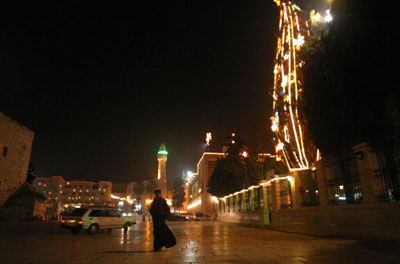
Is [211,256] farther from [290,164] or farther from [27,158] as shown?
[27,158]

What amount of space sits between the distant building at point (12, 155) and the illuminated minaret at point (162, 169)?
76.1 m

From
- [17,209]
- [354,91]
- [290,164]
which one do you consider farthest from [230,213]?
[354,91]

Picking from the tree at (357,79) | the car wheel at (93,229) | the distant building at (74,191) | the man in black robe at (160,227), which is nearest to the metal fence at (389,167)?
the tree at (357,79)

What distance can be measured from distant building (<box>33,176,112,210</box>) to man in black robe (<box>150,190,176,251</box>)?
126770 mm

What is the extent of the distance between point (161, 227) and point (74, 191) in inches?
5261

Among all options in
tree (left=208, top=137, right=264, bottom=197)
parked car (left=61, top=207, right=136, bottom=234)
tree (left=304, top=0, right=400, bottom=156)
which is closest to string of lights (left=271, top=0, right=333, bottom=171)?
tree (left=304, top=0, right=400, bottom=156)

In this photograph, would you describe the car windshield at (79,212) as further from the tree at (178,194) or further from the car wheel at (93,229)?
the tree at (178,194)

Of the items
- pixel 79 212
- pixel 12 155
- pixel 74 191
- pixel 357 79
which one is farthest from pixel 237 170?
pixel 74 191

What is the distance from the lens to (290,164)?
17.8m

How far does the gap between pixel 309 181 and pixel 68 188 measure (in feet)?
429

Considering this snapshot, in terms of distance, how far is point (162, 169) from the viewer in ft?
383

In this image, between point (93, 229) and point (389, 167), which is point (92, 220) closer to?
point (93, 229)

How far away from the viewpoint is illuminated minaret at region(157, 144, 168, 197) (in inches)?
4410

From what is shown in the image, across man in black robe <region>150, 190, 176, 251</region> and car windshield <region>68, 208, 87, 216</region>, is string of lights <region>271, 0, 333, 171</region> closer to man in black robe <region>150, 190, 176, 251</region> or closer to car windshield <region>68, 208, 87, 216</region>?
man in black robe <region>150, 190, 176, 251</region>
